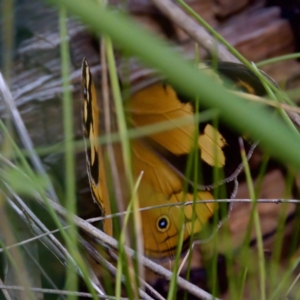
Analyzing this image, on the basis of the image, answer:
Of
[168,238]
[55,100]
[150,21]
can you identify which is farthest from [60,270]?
[150,21]

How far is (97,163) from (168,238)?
195 millimetres

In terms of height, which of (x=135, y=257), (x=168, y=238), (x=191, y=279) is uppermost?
(x=135, y=257)

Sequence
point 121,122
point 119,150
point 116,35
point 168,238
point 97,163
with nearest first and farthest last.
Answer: point 116,35 → point 121,122 → point 97,163 → point 168,238 → point 119,150

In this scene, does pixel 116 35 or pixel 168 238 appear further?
pixel 168 238

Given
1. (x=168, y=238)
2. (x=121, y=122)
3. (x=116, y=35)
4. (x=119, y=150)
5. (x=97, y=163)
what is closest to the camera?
(x=116, y=35)

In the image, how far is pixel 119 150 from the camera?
2.48ft

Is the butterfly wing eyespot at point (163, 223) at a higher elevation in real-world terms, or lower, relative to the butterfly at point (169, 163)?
lower

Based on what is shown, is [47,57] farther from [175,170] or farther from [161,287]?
[161,287]

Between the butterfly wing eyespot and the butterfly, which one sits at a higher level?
the butterfly

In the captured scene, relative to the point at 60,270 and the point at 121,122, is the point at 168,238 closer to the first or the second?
the point at 60,270

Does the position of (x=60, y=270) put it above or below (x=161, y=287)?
above

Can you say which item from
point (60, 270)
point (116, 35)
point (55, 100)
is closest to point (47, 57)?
point (55, 100)

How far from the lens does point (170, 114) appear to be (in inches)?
24.8

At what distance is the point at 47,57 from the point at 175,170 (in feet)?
0.94
